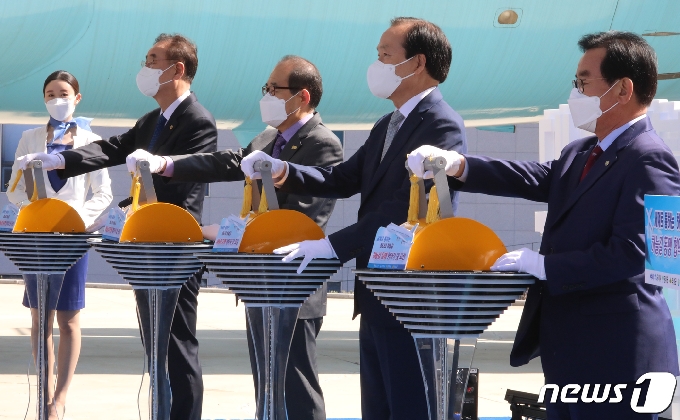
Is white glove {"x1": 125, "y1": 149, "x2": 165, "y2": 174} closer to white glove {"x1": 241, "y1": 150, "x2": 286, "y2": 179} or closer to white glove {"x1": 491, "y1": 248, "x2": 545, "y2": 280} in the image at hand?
white glove {"x1": 241, "y1": 150, "x2": 286, "y2": 179}

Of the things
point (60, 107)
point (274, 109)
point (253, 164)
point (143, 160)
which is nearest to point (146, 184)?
point (143, 160)

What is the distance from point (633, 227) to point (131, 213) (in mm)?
1778

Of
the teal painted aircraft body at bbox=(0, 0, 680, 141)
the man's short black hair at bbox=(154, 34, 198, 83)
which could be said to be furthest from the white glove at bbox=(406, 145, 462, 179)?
the teal painted aircraft body at bbox=(0, 0, 680, 141)

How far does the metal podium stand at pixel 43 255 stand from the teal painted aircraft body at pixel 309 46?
9.38 feet

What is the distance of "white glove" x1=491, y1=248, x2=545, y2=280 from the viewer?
2553 mm

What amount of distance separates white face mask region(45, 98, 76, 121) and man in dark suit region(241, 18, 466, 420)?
2291 millimetres

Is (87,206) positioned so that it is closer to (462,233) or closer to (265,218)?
(265,218)

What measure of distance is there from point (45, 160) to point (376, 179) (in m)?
1.69

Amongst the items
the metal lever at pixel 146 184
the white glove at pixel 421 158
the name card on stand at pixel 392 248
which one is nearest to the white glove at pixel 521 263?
the name card on stand at pixel 392 248

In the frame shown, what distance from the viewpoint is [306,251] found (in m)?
3.03

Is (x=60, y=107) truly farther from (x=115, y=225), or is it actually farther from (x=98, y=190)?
(x=115, y=225)

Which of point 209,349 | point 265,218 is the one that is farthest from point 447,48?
point 209,349

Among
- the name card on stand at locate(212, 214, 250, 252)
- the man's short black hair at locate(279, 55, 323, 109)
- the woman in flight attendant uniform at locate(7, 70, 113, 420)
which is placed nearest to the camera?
the name card on stand at locate(212, 214, 250, 252)

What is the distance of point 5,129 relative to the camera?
19.8 metres
